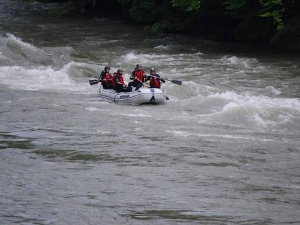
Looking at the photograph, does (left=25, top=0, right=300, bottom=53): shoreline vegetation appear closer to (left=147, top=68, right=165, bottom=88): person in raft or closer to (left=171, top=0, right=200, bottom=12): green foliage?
(left=171, top=0, right=200, bottom=12): green foliage

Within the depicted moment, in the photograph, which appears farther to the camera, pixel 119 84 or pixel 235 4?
pixel 235 4

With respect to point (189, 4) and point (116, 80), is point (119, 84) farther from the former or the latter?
point (189, 4)

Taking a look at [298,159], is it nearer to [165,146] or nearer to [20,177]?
[165,146]

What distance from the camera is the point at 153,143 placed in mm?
13055

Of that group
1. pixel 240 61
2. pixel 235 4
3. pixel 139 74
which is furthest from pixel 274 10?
pixel 139 74

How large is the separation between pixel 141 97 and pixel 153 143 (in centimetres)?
501

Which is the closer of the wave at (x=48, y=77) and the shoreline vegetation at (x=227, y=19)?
the wave at (x=48, y=77)

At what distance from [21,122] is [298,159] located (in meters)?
6.90

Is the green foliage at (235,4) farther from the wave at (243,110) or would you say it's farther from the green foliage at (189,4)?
the wave at (243,110)

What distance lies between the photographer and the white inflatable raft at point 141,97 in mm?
17828

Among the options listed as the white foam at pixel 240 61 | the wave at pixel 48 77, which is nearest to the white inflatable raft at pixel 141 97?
the wave at pixel 48 77

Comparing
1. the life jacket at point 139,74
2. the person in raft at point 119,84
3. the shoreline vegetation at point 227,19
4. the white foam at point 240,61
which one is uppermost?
the shoreline vegetation at point 227,19

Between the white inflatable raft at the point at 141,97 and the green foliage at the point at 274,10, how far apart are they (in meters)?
9.38

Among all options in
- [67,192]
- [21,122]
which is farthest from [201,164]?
[21,122]
